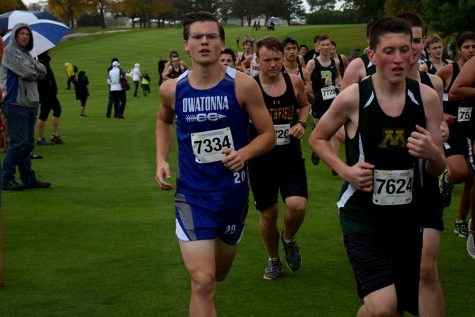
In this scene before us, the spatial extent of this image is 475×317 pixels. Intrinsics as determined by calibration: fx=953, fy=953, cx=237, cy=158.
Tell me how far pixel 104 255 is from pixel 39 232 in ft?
5.03

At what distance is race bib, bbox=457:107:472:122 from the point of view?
354 inches

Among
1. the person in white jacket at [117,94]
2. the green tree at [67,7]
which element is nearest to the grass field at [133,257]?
the person in white jacket at [117,94]

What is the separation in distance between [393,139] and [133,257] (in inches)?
173

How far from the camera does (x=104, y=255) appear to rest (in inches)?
364

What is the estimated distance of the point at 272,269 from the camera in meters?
8.38

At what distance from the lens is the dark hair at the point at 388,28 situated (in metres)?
5.40

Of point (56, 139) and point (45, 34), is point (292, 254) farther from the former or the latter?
point (56, 139)

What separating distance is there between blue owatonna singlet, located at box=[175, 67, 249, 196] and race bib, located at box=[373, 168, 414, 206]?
1.12m

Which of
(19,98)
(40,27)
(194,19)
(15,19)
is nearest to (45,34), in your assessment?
(40,27)

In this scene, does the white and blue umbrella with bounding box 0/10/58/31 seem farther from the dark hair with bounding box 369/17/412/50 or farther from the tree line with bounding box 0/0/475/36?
the tree line with bounding box 0/0/475/36

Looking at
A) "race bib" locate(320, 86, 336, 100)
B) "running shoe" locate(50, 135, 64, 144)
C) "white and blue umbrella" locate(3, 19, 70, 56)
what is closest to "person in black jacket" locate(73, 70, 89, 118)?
"running shoe" locate(50, 135, 64, 144)

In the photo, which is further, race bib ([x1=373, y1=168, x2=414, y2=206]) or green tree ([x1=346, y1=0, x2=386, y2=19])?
green tree ([x1=346, y1=0, x2=386, y2=19])

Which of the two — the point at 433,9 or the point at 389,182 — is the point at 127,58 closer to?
the point at 433,9

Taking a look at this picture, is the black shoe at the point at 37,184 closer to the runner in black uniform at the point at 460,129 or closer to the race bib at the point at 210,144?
the runner in black uniform at the point at 460,129
